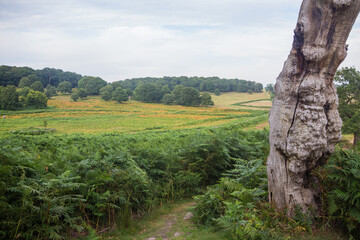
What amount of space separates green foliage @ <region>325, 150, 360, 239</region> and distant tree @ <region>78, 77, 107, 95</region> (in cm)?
13473

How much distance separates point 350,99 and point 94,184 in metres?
28.2

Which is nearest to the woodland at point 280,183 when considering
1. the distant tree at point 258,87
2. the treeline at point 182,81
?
the treeline at point 182,81

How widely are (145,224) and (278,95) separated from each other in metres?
4.87

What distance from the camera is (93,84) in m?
133

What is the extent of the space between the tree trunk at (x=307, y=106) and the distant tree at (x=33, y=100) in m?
79.3

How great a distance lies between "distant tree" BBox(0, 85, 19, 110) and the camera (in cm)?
Answer: 6475

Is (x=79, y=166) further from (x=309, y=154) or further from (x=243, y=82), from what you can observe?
(x=243, y=82)

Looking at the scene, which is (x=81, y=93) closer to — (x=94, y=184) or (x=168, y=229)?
(x=94, y=184)

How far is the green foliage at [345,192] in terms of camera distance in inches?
191

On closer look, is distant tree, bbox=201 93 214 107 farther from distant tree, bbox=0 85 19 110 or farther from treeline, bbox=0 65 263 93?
distant tree, bbox=0 85 19 110

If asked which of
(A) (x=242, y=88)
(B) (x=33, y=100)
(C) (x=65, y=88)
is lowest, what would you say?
(B) (x=33, y=100)

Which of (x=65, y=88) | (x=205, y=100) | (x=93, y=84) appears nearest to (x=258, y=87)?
(x=205, y=100)

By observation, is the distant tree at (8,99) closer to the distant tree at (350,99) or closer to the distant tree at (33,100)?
the distant tree at (33,100)

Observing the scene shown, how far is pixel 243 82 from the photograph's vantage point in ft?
495
